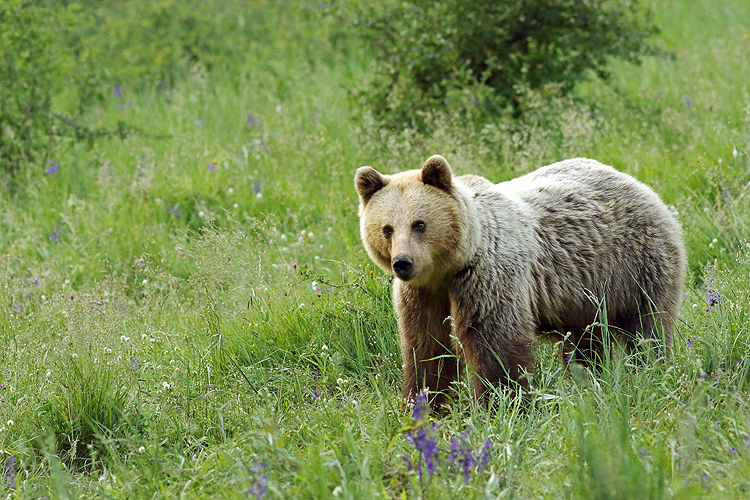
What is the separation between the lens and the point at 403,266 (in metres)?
3.63

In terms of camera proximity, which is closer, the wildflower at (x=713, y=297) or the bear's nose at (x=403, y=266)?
the bear's nose at (x=403, y=266)

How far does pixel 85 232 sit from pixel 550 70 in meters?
4.79

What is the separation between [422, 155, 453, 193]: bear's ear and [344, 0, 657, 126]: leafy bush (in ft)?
11.9

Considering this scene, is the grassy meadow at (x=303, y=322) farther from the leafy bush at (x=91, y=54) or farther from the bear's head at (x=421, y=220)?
the bear's head at (x=421, y=220)

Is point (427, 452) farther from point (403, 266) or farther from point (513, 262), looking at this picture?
point (513, 262)

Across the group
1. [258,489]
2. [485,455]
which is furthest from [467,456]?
[258,489]

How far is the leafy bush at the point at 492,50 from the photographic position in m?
7.48

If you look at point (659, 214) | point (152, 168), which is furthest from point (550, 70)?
point (152, 168)

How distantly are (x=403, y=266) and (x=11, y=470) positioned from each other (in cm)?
210

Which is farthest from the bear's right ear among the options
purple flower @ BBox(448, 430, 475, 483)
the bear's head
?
purple flower @ BBox(448, 430, 475, 483)

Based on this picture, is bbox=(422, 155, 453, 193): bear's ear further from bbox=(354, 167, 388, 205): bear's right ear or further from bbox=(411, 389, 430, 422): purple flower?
bbox=(411, 389, 430, 422): purple flower

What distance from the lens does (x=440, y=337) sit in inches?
161

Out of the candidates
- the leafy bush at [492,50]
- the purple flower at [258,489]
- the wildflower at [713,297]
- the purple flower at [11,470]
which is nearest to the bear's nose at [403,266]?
the purple flower at [258,489]

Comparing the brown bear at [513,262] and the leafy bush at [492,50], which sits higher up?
the leafy bush at [492,50]
